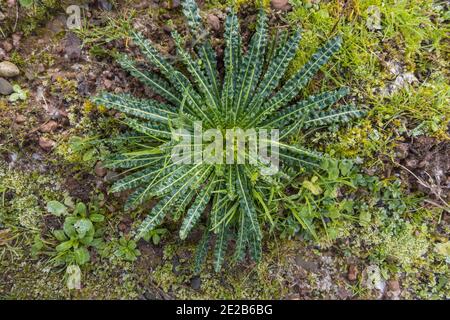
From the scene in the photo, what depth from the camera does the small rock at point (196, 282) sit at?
9.91 ft

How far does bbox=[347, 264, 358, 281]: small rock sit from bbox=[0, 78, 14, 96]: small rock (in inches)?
109

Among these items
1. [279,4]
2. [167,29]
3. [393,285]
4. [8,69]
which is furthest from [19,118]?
[393,285]

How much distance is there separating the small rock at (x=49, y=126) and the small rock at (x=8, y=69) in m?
0.41

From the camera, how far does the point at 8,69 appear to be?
2.81m

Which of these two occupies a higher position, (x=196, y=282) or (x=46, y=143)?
(x=46, y=143)

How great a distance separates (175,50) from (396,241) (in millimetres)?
2106

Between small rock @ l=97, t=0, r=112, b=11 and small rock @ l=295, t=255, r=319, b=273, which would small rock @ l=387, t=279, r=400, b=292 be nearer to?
small rock @ l=295, t=255, r=319, b=273

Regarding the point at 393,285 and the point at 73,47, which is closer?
the point at 73,47

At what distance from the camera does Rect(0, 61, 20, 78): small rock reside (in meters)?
2.80

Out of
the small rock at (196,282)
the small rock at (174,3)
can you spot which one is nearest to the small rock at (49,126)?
the small rock at (174,3)

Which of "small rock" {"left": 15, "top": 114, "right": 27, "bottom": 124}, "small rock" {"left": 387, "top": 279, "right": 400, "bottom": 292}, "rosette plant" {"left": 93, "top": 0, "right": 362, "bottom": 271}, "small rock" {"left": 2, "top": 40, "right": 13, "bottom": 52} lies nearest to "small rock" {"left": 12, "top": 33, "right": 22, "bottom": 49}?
"small rock" {"left": 2, "top": 40, "right": 13, "bottom": 52}

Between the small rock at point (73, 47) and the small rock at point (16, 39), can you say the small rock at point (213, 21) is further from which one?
the small rock at point (16, 39)

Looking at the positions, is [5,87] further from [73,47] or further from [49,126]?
[73,47]

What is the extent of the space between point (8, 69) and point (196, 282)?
2.02 metres
